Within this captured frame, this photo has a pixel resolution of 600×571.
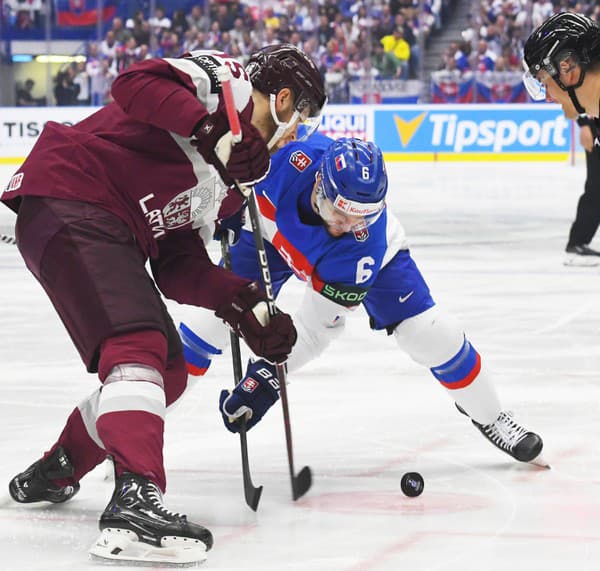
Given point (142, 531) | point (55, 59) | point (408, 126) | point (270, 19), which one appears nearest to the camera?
point (142, 531)

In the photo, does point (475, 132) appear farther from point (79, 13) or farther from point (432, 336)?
point (432, 336)

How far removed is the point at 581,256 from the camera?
7180mm

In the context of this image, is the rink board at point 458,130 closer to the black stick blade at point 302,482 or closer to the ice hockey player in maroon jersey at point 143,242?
the black stick blade at point 302,482

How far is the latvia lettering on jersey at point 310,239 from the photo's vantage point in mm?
3033

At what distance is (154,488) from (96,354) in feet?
0.96

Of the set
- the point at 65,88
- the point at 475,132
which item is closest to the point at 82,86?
the point at 65,88

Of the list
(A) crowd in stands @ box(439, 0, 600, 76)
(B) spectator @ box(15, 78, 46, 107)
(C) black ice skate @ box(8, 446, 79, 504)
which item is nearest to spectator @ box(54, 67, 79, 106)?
(B) spectator @ box(15, 78, 46, 107)

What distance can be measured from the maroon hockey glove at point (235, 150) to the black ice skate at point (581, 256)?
4855 millimetres

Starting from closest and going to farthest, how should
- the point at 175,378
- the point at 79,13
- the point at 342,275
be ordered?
the point at 175,378 → the point at 342,275 → the point at 79,13

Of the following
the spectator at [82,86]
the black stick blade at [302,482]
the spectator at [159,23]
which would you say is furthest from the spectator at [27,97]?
the black stick blade at [302,482]

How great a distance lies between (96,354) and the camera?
243 centimetres

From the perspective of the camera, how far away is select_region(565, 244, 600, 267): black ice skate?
7023 millimetres

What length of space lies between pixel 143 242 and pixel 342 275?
0.62 m

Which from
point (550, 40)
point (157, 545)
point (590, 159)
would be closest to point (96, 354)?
point (157, 545)
